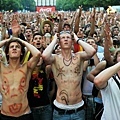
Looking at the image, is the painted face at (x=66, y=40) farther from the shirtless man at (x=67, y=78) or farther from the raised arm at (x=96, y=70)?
the raised arm at (x=96, y=70)

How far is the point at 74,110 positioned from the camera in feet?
15.7

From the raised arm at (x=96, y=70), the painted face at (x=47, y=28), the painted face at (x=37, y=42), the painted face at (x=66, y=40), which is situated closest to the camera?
the painted face at (x=66, y=40)

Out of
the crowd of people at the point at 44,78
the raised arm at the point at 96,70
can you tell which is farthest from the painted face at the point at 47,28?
the raised arm at the point at 96,70

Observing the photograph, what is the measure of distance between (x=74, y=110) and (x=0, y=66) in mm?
1101

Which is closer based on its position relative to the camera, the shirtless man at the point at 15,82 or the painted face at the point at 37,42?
the shirtless man at the point at 15,82

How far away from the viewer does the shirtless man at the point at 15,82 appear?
4672mm

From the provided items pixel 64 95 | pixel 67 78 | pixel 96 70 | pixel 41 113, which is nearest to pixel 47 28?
pixel 96 70

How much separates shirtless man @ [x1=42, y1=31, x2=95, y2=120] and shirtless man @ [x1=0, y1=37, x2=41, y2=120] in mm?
293

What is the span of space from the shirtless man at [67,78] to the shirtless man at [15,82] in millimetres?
293

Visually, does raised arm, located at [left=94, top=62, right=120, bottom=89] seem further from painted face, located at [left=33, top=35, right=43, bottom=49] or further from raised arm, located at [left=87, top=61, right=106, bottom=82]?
painted face, located at [left=33, top=35, right=43, bottom=49]

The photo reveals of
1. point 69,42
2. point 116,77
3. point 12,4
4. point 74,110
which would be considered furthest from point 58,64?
point 12,4

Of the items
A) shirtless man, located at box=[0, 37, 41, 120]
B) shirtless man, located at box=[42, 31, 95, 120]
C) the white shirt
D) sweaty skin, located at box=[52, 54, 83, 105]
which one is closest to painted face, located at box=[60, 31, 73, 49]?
shirtless man, located at box=[42, 31, 95, 120]

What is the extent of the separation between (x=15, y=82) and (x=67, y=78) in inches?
26.4

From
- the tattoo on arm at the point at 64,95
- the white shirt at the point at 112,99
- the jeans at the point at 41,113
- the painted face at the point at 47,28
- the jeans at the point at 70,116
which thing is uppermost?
the painted face at the point at 47,28
